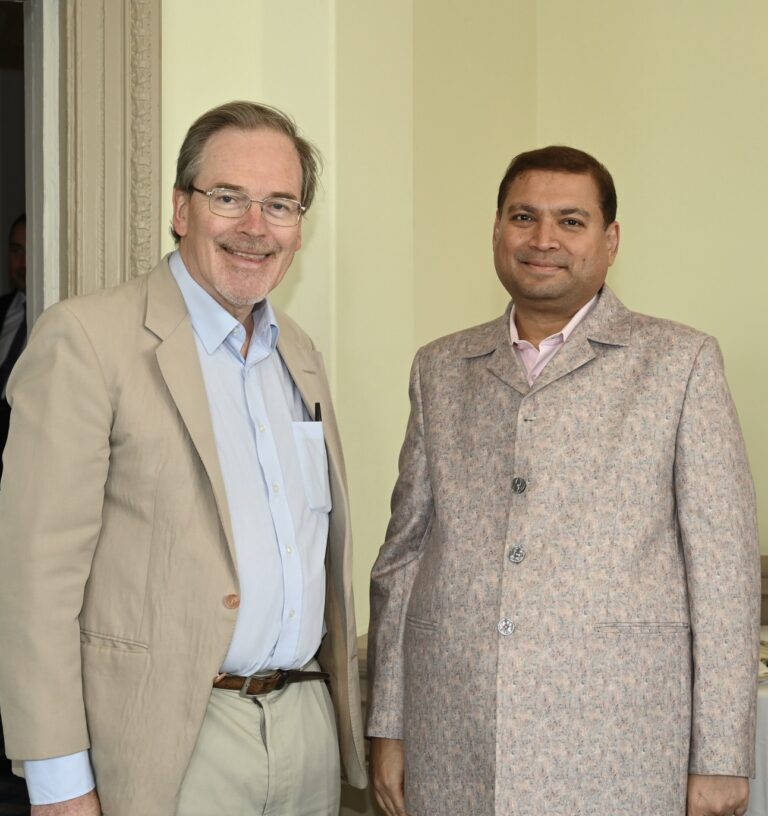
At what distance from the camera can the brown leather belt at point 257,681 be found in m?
1.86

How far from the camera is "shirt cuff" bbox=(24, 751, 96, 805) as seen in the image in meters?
1.71

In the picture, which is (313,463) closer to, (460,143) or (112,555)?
(112,555)

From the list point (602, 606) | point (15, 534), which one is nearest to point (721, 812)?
point (602, 606)

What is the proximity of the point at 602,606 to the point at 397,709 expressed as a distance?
503 millimetres

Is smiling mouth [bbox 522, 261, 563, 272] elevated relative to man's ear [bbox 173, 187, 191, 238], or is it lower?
lower

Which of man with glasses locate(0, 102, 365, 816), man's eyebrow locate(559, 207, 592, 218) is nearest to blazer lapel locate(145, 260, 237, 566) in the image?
man with glasses locate(0, 102, 365, 816)

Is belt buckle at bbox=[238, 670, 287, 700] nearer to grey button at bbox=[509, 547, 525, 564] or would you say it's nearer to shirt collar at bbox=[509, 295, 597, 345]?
Result: grey button at bbox=[509, 547, 525, 564]

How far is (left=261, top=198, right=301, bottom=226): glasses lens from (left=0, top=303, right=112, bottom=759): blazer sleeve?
43 cm

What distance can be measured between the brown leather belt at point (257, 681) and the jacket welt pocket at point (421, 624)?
26 centimetres

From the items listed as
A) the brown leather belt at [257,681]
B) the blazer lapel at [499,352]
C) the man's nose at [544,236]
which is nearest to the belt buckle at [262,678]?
→ the brown leather belt at [257,681]

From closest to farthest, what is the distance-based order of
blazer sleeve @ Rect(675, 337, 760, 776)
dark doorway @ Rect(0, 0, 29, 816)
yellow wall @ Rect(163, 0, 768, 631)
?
blazer sleeve @ Rect(675, 337, 760, 776) → yellow wall @ Rect(163, 0, 768, 631) → dark doorway @ Rect(0, 0, 29, 816)

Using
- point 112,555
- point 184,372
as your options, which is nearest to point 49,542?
point 112,555

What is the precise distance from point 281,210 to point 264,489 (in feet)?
1.62

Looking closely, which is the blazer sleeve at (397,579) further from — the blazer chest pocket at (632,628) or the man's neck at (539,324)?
the blazer chest pocket at (632,628)
